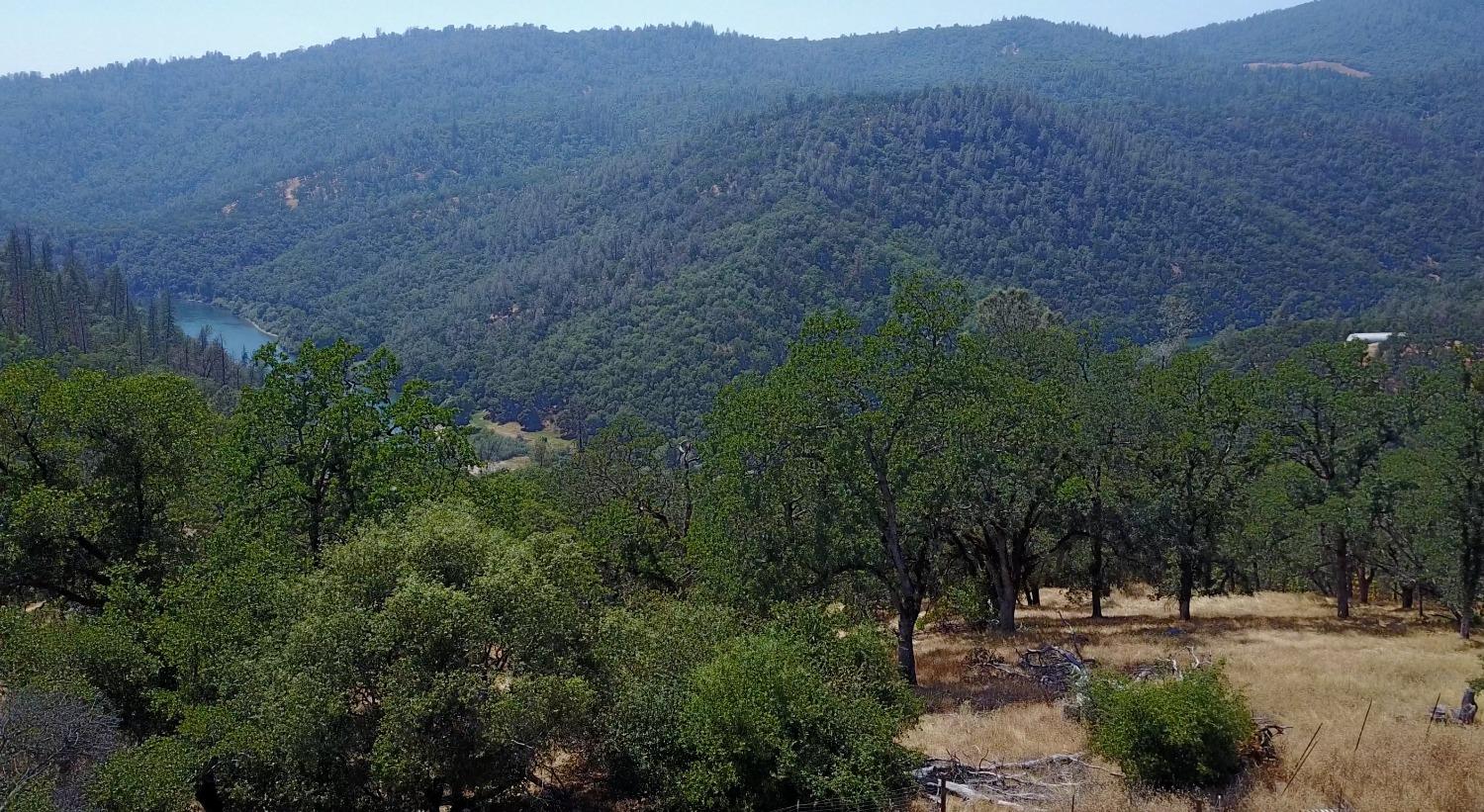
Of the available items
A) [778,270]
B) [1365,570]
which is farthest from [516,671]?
[778,270]

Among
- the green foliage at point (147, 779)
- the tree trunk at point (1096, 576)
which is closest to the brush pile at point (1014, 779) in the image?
the green foliage at point (147, 779)

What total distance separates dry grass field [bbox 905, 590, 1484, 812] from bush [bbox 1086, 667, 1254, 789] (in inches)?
18.0

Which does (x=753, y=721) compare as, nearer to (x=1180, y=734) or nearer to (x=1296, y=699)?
(x=1180, y=734)

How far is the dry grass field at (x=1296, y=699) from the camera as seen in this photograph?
14.6 m

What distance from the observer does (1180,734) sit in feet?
48.2

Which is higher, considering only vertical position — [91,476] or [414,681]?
[91,476]

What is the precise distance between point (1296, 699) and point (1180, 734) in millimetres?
7239

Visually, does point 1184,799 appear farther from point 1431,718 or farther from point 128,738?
point 128,738

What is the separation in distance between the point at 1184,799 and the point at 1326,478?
84.7 ft

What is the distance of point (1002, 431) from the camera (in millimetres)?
25750

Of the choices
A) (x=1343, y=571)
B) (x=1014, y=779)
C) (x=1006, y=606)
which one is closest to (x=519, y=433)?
(x=1006, y=606)

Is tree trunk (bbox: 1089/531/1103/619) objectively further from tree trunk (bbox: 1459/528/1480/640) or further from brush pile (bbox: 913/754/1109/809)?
brush pile (bbox: 913/754/1109/809)

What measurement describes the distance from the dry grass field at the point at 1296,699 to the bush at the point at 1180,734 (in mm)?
458

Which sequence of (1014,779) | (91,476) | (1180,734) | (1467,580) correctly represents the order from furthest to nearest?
(1467,580) → (91,476) → (1014,779) → (1180,734)
